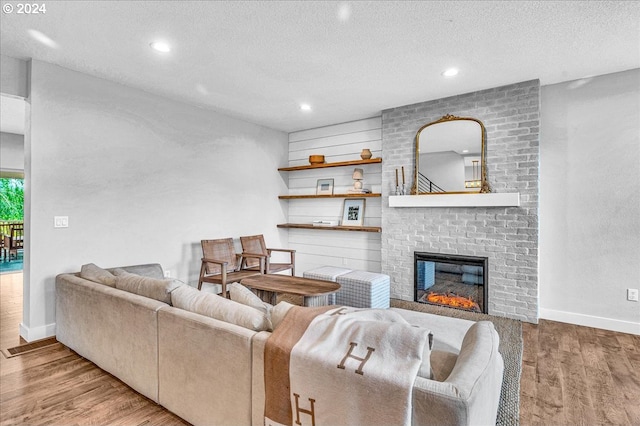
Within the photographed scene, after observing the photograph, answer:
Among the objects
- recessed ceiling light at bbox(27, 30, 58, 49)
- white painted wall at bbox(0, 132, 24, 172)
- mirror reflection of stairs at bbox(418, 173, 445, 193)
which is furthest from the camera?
white painted wall at bbox(0, 132, 24, 172)

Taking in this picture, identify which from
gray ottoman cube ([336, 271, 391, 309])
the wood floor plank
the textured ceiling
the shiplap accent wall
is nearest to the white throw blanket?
the wood floor plank

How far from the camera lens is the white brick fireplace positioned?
360 cm

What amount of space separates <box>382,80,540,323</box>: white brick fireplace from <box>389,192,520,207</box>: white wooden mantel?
89 mm

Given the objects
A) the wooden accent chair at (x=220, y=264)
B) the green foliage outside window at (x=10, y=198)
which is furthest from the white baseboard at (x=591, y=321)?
the green foliage outside window at (x=10, y=198)

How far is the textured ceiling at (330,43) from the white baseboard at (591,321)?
2.46 meters

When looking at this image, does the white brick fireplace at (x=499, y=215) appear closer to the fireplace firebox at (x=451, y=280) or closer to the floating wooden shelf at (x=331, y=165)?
the fireplace firebox at (x=451, y=280)

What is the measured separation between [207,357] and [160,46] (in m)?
2.48

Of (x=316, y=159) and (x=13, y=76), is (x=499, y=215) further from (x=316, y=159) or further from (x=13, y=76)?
(x=13, y=76)

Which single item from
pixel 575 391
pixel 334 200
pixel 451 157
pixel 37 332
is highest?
pixel 451 157

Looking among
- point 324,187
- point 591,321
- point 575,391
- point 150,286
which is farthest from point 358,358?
point 324,187

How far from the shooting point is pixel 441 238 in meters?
4.17

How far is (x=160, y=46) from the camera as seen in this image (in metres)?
2.79

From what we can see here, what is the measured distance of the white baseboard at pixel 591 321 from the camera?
10.8 feet

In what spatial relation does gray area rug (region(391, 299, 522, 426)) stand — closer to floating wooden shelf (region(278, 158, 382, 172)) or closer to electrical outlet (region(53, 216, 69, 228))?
floating wooden shelf (region(278, 158, 382, 172))
